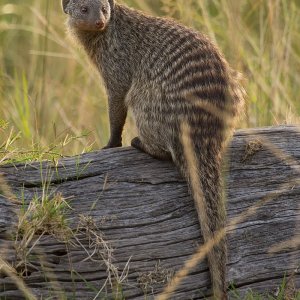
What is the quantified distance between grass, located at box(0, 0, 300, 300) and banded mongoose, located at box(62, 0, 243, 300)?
212 millimetres

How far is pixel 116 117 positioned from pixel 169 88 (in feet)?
1.56

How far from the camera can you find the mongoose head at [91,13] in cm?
412

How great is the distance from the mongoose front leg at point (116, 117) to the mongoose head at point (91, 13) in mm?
365

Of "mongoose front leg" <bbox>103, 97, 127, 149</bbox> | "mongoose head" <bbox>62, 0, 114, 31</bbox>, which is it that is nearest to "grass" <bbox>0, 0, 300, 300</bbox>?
"mongoose front leg" <bbox>103, 97, 127, 149</bbox>

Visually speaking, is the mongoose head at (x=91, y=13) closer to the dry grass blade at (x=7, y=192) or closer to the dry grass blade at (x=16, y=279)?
the dry grass blade at (x=7, y=192)

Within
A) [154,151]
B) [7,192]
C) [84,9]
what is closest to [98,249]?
[7,192]

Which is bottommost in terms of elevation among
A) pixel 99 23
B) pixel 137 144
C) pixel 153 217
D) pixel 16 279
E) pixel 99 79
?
pixel 16 279

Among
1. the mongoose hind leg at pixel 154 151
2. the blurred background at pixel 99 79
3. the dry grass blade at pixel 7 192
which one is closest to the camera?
the dry grass blade at pixel 7 192

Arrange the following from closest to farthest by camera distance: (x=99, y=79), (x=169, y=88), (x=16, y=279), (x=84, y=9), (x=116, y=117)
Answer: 1. (x=16, y=279)
2. (x=169, y=88)
3. (x=116, y=117)
4. (x=84, y=9)
5. (x=99, y=79)

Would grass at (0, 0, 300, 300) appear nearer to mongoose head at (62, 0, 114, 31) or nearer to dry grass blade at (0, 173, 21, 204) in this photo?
dry grass blade at (0, 173, 21, 204)

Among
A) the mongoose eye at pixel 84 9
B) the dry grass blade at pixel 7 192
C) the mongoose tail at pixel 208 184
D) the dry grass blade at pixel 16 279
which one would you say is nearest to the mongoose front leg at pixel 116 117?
the mongoose eye at pixel 84 9

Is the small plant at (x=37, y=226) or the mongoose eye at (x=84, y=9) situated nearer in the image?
the small plant at (x=37, y=226)

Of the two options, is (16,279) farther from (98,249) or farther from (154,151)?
(154,151)

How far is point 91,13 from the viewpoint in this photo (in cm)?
416
